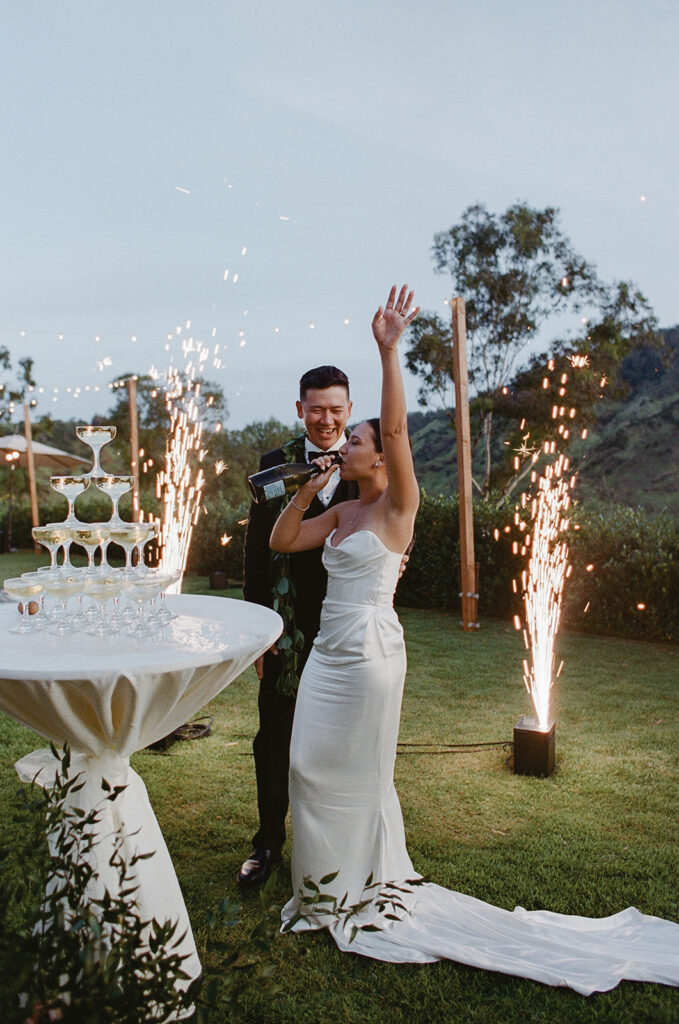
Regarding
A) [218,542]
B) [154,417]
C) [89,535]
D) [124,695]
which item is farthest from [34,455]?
[124,695]

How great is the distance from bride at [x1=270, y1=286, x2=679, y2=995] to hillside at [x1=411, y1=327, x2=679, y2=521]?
17.9 meters

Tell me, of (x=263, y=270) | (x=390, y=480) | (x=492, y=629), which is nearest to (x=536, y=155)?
(x=263, y=270)

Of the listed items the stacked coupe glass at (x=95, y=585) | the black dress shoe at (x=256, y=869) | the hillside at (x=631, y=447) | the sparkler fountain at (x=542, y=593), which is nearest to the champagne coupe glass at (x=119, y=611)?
the stacked coupe glass at (x=95, y=585)

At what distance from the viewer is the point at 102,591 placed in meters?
2.21

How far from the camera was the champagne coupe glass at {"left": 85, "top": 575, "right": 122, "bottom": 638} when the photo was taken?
2205 mm

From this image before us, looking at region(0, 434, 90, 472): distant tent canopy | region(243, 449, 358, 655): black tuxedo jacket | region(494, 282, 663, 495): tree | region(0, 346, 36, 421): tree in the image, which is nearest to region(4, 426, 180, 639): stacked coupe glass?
region(243, 449, 358, 655): black tuxedo jacket

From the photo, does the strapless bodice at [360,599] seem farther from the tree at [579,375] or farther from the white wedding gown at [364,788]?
the tree at [579,375]

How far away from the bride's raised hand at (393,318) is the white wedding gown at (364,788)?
0.73 metres

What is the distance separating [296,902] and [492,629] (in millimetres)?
6208

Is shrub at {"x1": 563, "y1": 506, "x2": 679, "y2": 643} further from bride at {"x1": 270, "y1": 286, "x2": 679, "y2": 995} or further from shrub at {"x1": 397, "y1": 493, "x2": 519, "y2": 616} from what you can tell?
bride at {"x1": 270, "y1": 286, "x2": 679, "y2": 995}

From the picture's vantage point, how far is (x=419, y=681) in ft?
21.2

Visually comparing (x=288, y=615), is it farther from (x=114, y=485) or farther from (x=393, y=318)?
(x=393, y=318)

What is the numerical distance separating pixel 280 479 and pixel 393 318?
742 millimetres

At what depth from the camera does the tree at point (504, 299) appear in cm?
1694
